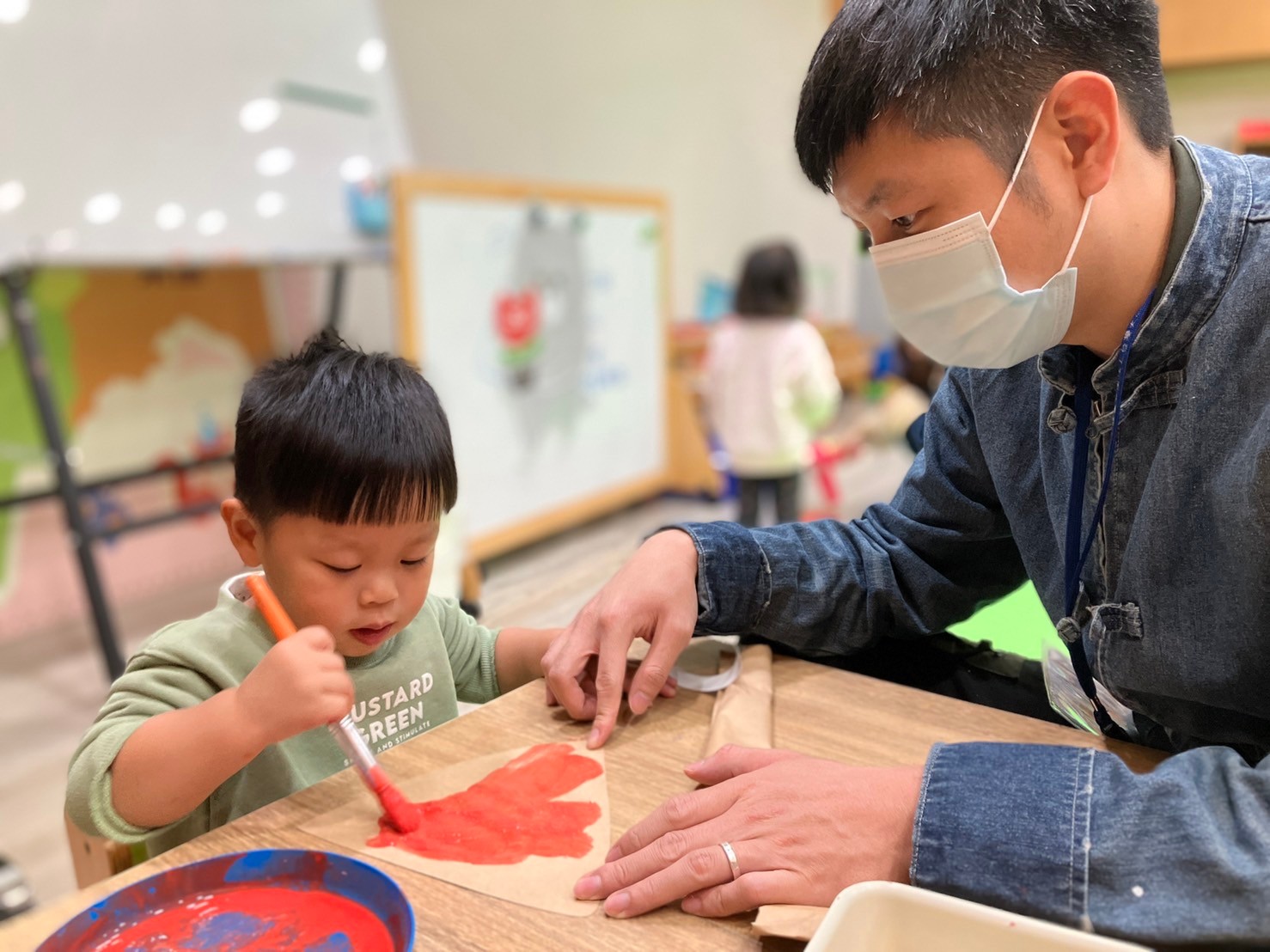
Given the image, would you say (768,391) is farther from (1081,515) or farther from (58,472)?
(1081,515)

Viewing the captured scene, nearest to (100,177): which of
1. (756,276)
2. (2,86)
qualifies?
(2,86)

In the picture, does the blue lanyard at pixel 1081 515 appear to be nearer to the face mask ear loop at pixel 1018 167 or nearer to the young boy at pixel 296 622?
the face mask ear loop at pixel 1018 167

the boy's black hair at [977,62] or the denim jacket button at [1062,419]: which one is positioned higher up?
the boy's black hair at [977,62]

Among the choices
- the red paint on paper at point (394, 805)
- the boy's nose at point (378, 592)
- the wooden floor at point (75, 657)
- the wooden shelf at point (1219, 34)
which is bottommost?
the wooden floor at point (75, 657)

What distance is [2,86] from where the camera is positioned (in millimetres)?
2197

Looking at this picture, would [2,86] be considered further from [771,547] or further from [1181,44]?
[1181,44]

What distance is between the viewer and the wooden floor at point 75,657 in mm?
1117

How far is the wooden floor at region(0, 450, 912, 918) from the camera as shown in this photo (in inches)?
44.0

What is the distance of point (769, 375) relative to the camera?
3084 mm

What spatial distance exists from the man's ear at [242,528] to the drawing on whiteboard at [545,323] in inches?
93.1

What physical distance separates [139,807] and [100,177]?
7.03ft

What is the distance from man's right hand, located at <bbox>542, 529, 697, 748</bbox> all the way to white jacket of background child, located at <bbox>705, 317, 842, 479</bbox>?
2.23 meters

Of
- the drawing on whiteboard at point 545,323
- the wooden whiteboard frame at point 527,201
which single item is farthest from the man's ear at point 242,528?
the drawing on whiteboard at point 545,323

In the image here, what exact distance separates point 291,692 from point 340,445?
20cm
